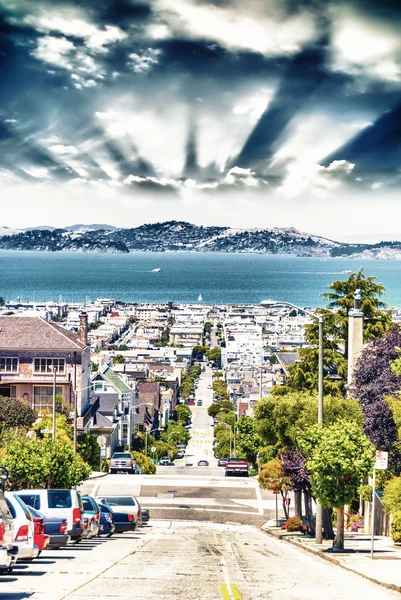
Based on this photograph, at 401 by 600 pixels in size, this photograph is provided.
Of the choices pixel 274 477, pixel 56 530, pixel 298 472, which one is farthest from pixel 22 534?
pixel 274 477

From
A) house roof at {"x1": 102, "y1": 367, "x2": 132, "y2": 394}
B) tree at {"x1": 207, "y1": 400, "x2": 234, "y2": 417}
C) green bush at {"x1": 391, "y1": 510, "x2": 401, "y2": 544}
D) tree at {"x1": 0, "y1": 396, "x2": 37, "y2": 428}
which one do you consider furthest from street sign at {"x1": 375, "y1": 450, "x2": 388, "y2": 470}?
tree at {"x1": 207, "y1": 400, "x2": 234, "y2": 417}

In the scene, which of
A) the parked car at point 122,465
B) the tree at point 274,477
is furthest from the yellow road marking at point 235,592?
the parked car at point 122,465

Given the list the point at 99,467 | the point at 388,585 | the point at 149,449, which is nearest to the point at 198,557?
the point at 388,585

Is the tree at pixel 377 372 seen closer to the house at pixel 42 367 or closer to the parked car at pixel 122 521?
the parked car at pixel 122 521

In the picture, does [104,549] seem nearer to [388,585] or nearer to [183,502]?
[388,585]

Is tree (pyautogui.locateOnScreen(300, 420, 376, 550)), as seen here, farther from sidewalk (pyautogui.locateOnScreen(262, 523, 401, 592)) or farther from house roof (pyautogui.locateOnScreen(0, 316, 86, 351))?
house roof (pyautogui.locateOnScreen(0, 316, 86, 351))

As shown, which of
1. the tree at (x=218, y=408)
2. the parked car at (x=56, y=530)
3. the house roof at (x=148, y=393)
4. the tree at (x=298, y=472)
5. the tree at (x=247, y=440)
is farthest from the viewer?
the tree at (x=218, y=408)

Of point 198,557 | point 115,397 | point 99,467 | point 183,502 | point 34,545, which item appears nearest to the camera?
point 34,545
